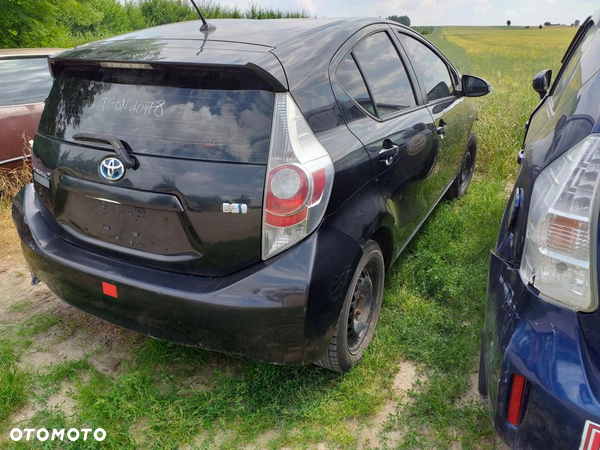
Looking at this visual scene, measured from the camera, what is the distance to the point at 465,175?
503 cm

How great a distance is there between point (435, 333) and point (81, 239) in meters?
1.95

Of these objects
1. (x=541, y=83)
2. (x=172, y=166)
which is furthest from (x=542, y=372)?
(x=541, y=83)

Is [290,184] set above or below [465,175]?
above

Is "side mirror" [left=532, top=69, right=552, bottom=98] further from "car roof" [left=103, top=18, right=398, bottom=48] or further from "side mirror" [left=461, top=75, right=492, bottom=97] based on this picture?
"car roof" [left=103, top=18, right=398, bottom=48]

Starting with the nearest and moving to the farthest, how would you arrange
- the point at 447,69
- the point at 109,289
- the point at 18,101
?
1. the point at 109,289
2. the point at 447,69
3. the point at 18,101

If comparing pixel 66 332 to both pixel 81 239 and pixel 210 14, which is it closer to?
pixel 81 239

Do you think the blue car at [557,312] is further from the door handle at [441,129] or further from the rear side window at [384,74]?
the door handle at [441,129]

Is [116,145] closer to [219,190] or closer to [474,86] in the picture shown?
[219,190]

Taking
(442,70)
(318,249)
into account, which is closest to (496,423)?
(318,249)

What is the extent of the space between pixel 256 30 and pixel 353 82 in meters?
0.57

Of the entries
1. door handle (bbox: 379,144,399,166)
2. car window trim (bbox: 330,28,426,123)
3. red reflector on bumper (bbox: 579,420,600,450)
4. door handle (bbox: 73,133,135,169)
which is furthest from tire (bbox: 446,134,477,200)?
red reflector on bumper (bbox: 579,420,600,450)

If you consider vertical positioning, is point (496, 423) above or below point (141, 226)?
below

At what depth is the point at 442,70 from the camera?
13.1 feet

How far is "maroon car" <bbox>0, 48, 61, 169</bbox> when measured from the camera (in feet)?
14.9
